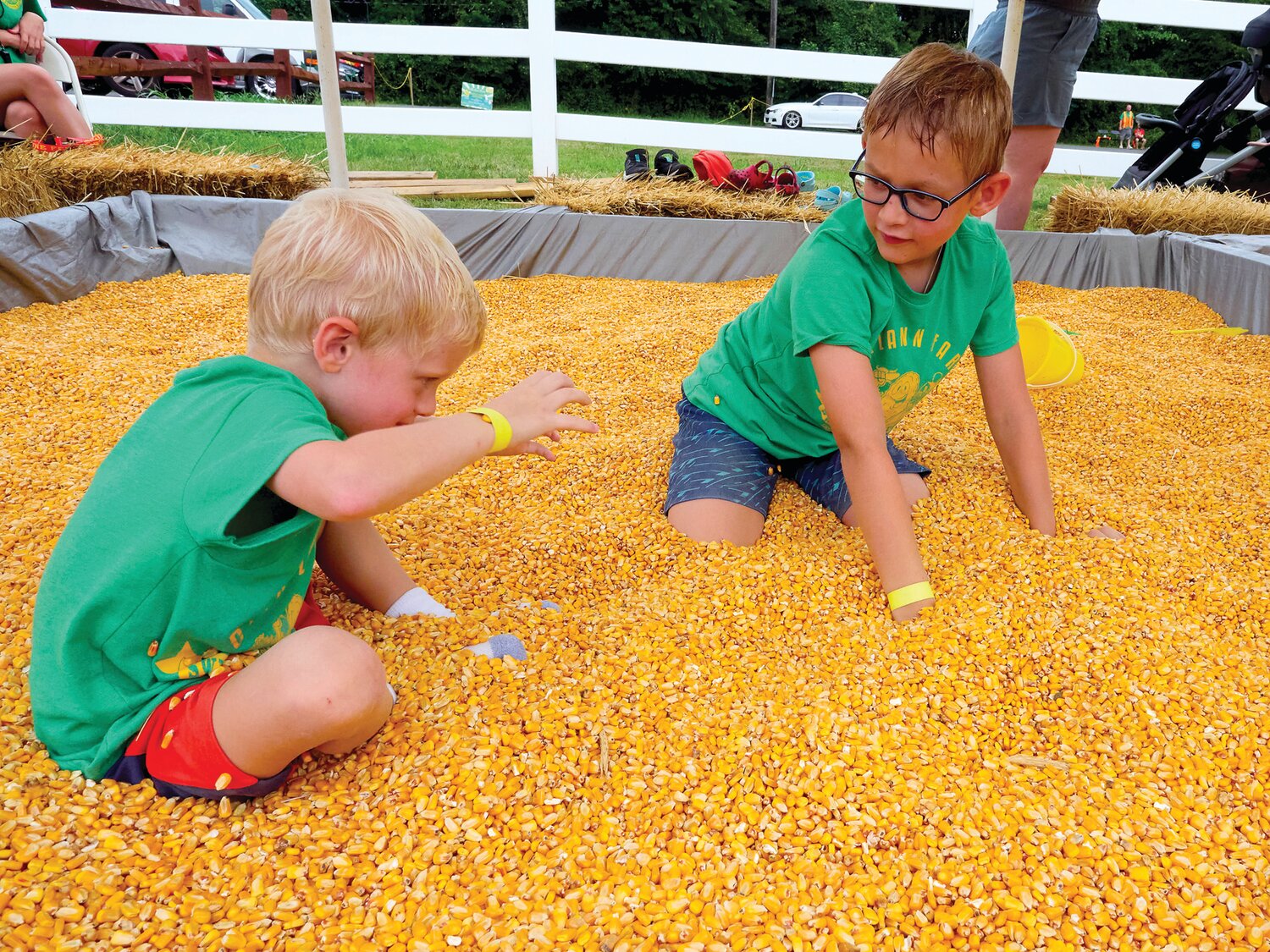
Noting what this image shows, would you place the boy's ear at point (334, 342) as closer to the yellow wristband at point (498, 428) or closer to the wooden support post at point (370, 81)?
the yellow wristband at point (498, 428)

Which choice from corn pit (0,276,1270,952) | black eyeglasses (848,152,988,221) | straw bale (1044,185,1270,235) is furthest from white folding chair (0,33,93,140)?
straw bale (1044,185,1270,235)

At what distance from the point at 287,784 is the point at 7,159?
4.00 m

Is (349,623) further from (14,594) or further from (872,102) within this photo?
(872,102)

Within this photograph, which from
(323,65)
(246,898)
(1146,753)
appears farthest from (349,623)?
(323,65)

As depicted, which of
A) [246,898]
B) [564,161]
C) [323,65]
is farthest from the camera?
[564,161]

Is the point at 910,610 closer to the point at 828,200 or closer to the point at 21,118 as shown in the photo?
the point at 828,200

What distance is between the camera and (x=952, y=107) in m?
1.61

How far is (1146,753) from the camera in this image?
1.28 metres

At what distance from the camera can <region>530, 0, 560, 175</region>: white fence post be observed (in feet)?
19.7

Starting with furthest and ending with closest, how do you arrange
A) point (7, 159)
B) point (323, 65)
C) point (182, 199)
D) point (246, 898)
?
point (182, 199)
point (7, 159)
point (323, 65)
point (246, 898)

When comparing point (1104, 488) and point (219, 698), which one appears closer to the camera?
point (219, 698)

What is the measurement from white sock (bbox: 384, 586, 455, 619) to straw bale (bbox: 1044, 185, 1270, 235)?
4690 millimetres

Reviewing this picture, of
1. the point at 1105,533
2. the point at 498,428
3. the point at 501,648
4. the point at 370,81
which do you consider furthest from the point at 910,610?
the point at 370,81

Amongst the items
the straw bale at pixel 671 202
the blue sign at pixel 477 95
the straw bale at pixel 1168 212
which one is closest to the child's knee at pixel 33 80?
the straw bale at pixel 671 202
